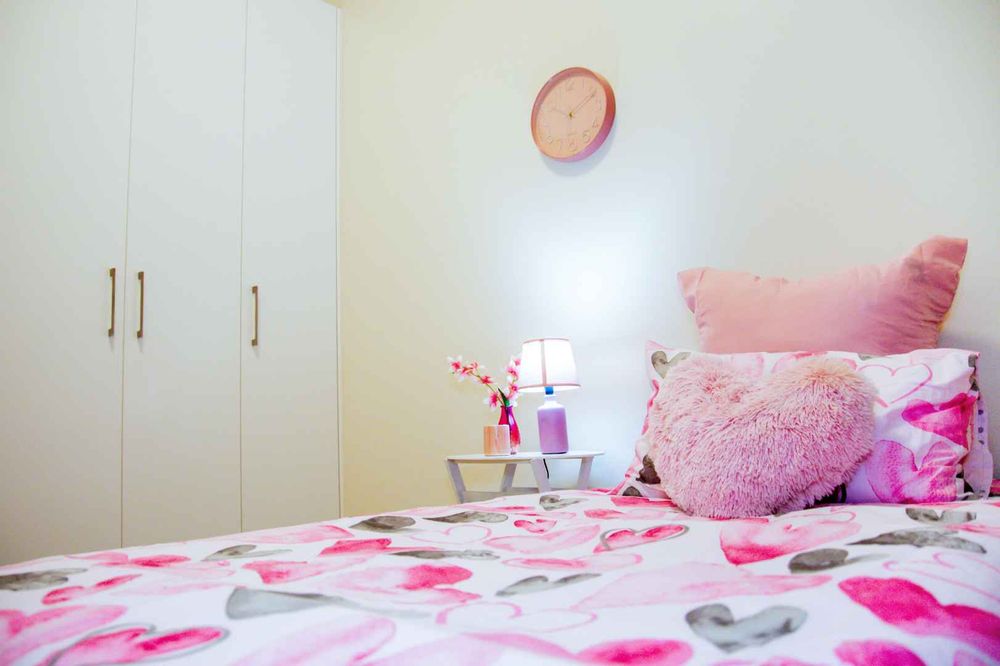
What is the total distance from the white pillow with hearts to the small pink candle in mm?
1153

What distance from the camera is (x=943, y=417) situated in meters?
1.22

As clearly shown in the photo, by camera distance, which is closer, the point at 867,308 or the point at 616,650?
the point at 616,650

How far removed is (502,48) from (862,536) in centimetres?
234

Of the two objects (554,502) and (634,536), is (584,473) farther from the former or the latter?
(634,536)

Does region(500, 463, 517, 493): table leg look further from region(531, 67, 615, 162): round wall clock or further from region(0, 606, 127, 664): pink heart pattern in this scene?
region(0, 606, 127, 664): pink heart pattern

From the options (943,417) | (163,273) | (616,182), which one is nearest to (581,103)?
(616,182)

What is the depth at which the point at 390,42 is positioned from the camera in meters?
3.10

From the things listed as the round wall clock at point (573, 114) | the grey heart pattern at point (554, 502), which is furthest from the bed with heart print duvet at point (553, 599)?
the round wall clock at point (573, 114)

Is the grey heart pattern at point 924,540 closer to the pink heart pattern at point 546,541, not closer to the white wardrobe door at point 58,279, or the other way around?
the pink heart pattern at point 546,541

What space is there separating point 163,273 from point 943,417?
256 cm

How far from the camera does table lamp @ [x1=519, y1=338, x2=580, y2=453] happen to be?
2125 millimetres

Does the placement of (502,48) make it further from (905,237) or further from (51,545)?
(51,545)

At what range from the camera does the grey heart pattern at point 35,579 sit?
2.66 feet

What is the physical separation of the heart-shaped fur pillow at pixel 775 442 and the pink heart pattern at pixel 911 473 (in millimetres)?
46
